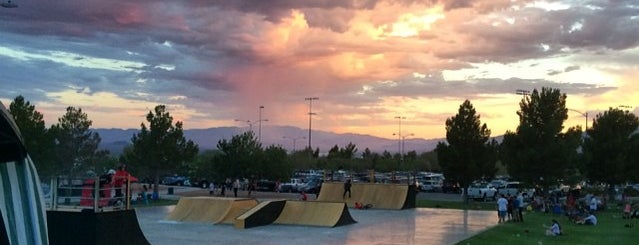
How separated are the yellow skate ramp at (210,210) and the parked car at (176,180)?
47622 mm

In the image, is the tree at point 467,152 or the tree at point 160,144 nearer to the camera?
the tree at point 467,152

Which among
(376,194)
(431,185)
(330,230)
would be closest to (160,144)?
(376,194)

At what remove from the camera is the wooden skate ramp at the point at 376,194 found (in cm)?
3984

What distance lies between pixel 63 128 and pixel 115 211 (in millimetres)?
31505

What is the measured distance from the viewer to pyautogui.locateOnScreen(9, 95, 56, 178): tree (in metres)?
41.3

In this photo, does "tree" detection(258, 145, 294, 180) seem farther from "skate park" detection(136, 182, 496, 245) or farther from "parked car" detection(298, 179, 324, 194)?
"skate park" detection(136, 182, 496, 245)

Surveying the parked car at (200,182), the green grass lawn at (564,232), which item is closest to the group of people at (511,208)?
the green grass lawn at (564,232)

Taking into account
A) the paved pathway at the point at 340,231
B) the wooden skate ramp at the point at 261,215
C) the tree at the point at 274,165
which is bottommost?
the paved pathway at the point at 340,231

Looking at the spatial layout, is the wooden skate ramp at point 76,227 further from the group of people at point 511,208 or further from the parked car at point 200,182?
the parked car at point 200,182

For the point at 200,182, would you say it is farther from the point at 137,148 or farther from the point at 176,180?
the point at 137,148

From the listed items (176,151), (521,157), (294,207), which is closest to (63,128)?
(176,151)

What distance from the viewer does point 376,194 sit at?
41156 millimetres

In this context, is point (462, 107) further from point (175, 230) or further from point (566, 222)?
point (175, 230)

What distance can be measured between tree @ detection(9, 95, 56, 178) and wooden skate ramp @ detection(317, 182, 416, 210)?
1815 centimetres
